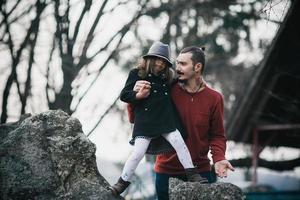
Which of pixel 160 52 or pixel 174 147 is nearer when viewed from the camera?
pixel 174 147

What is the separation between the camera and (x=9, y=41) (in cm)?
662

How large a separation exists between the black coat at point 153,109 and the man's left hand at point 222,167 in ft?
1.51

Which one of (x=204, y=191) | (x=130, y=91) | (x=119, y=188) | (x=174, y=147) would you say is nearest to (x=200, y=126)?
(x=174, y=147)

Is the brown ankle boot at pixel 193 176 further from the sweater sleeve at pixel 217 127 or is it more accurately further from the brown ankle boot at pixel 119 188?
the brown ankle boot at pixel 119 188

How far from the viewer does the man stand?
4039 mm

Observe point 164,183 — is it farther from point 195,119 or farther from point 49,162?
point 49,162

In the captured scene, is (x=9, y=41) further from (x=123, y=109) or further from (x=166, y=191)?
(x=123, y=109)

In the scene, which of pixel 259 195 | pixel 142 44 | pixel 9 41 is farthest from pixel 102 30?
pixel 142 44

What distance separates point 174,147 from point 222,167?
18.0 inches

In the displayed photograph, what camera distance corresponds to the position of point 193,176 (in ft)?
12.8

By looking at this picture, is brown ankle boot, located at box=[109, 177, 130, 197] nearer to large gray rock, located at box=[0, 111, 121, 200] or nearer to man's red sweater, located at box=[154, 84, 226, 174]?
large gray rock, located at box=[0, 111, 121, 200]

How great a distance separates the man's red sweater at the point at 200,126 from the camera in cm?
404

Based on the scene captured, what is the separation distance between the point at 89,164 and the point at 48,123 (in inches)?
20.6

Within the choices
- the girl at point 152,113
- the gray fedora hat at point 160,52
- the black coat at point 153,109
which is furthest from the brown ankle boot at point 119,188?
the gray fedora hat at point 160,52
